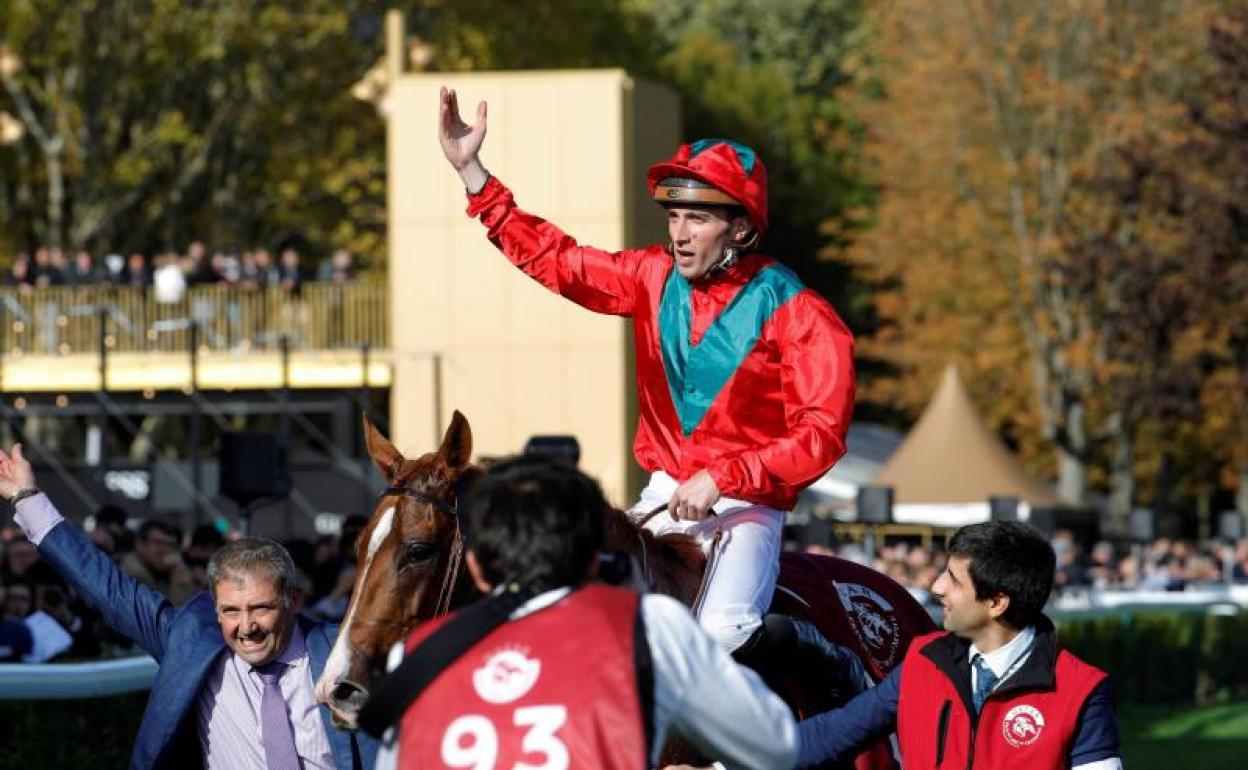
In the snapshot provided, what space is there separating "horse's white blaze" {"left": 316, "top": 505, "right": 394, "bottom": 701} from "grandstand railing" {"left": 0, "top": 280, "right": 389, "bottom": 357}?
27458 mm

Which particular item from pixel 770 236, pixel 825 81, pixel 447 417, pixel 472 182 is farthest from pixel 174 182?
pixel 472 182

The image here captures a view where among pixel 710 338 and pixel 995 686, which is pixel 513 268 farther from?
pixel 995 686

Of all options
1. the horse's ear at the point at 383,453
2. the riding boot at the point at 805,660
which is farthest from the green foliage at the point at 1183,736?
the horse's ear at the point at 383,453

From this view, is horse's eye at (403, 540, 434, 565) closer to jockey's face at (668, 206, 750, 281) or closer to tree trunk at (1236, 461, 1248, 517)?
jockey's face at (668, 206, 750, 281)

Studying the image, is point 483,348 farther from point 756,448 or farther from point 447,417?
point 756,448

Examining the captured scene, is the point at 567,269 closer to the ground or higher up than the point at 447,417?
higher up

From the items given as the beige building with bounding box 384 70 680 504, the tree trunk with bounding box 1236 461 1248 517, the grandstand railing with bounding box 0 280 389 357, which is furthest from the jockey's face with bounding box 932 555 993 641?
the tree trunk with bounding box 1236 461 1248 517

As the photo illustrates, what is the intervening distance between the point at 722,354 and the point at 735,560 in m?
0.60

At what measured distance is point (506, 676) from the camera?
420 centimetres

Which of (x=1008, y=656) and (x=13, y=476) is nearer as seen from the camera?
(x=1008, y=656)

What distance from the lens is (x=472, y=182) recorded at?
7.24 meters

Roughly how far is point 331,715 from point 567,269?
171 cm

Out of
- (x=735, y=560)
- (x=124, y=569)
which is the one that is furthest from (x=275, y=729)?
(x=124, y=569)

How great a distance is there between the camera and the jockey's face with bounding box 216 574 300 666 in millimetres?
6176
